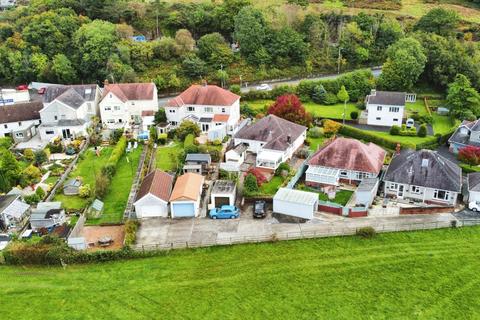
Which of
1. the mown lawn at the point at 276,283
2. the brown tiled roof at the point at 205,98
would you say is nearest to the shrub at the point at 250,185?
the mown lawn at the point at 276,283

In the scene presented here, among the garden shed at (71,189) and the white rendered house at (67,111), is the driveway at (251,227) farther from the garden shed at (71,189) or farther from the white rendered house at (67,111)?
the white rendered house at (67,111)

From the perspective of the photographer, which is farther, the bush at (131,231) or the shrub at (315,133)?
the shrub at (315,133)

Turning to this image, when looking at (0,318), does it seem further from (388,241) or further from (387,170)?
(387,170)

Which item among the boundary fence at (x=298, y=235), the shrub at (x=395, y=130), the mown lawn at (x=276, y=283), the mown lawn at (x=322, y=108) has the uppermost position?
the mown lawn at (x=322, y=108)

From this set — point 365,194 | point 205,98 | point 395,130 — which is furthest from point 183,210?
point 395,130

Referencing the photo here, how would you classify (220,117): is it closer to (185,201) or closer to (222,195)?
(222,195)

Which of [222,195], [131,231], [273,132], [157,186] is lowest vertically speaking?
[131,231]
